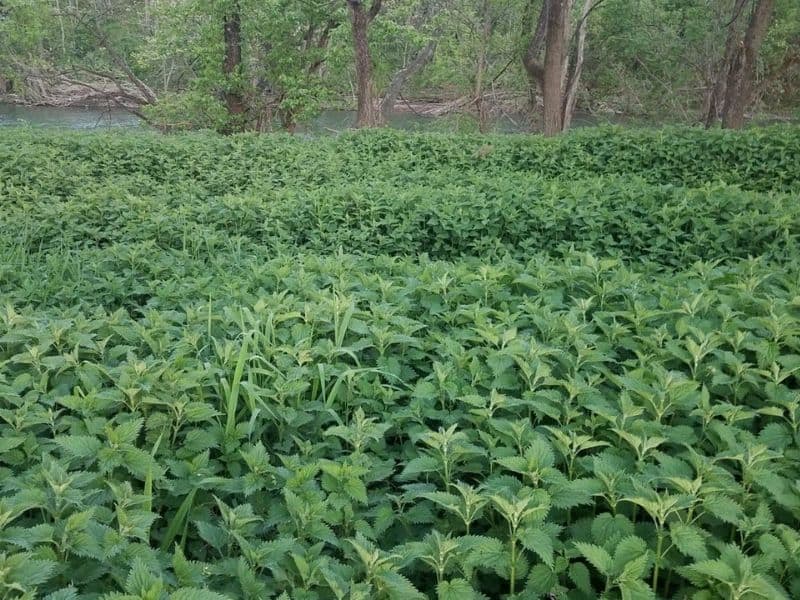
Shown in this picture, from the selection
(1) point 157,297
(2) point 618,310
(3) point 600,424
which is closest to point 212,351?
(1) point 157,297

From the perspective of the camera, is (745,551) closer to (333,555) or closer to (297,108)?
(333,555)

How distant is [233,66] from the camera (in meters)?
14.6

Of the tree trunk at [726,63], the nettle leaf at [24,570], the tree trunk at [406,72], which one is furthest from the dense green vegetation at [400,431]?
the tree trunk at [406,72]

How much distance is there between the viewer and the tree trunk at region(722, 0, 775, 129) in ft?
38.3

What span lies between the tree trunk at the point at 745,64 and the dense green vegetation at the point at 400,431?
953cm

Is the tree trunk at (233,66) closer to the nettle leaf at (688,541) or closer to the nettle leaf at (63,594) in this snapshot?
the nettle leaf at (63,594)

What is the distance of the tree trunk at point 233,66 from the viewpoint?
1444 centimetres

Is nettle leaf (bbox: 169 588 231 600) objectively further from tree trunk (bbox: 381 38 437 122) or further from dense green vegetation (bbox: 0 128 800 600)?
tree trunk (bbox: 381 38 437 122)

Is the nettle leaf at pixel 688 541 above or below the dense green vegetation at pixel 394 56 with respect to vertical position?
below

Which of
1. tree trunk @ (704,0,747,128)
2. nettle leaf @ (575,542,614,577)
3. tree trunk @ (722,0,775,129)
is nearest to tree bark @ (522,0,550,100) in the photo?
tree trunk @ (722,0,775,129)

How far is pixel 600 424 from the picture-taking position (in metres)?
1.97

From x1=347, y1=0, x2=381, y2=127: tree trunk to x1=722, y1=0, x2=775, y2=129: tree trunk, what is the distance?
639 centimetres

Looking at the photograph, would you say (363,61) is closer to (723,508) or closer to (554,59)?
(554,59)

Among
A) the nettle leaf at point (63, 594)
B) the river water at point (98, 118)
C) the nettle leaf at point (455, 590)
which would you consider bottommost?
the nettle leaf at point (455, 590)
